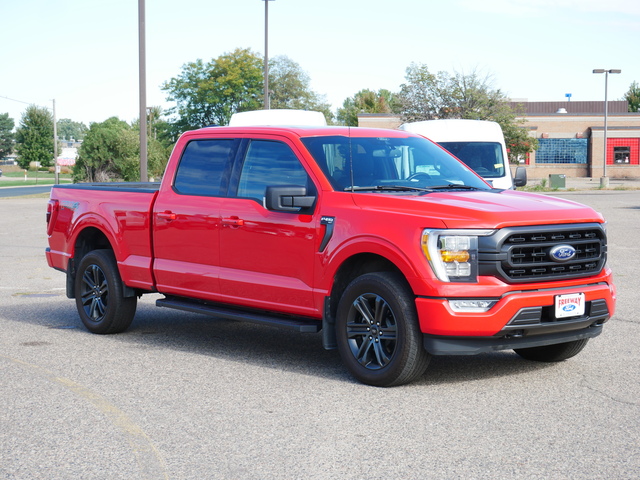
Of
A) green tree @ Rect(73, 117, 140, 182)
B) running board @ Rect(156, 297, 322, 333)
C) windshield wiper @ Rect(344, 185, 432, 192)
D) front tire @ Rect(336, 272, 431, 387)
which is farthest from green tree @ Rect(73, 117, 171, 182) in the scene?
front tire @ Rect(336, 272, 431, 387)

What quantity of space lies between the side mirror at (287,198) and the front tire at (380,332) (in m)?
0.76

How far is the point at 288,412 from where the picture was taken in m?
6.04

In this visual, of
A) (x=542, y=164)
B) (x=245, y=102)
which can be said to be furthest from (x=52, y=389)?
(x=542, y=164)

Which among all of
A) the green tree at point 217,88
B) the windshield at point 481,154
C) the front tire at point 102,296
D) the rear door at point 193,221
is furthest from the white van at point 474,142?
the green tree at point 217,88

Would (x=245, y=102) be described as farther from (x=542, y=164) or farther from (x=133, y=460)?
(x=133, y=460)

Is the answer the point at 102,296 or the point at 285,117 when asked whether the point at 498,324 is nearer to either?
the point at 102,296

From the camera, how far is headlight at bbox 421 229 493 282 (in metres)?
6.38

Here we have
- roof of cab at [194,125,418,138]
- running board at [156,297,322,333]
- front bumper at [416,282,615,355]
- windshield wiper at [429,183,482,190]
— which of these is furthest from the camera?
roof of cab at [194,125,418,138]

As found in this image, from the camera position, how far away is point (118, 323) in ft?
29.9

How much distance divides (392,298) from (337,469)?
1.99m

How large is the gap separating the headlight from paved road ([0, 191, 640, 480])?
0.87 metres

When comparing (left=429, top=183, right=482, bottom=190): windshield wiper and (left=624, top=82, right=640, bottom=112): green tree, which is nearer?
(left=429, top=183, right=482, bottom=190): windshield wiper

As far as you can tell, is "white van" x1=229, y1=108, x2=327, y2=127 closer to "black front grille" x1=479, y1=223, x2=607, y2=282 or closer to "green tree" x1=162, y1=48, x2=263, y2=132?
"black front grille" x1=479, y1=223, x2=607, y2=282

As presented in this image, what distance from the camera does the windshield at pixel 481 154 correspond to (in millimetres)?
17828
